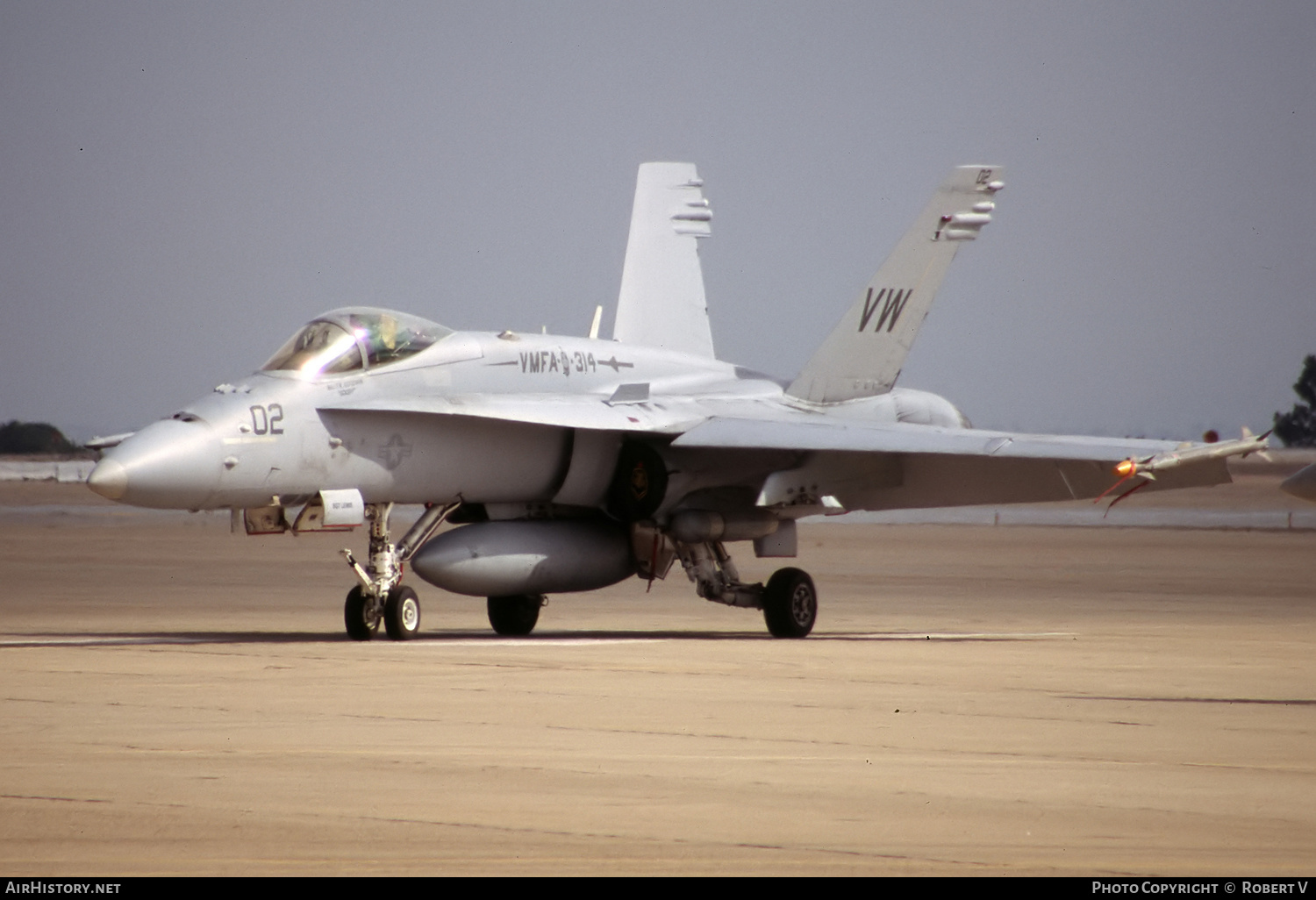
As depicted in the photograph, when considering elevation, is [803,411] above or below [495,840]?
above

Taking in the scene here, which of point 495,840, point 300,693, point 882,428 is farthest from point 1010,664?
point 495,840

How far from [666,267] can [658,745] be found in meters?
13.1

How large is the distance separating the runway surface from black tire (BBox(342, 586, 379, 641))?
4.8 inches

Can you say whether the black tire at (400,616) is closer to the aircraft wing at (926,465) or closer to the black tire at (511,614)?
the black tire at (511,614)

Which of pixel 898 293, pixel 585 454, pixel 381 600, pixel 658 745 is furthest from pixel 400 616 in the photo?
pixel 658 745

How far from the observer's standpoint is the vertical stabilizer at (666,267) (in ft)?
69.9

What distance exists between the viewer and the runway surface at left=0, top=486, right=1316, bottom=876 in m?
6.42

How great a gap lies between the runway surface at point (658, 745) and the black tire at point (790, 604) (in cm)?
23

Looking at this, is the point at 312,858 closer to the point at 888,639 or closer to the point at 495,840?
the point at 495,840

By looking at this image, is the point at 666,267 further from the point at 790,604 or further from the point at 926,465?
the point at 790,604

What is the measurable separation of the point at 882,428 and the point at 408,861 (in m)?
10.2

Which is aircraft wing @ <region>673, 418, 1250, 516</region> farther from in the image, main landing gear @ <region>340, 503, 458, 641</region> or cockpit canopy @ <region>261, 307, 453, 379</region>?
main landing gear @ <region>340, 503, 458, 641</region>

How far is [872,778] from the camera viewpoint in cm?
789

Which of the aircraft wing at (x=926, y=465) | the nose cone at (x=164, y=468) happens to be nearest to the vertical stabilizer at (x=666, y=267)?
the aircraft wing at (x=926, y=465)
